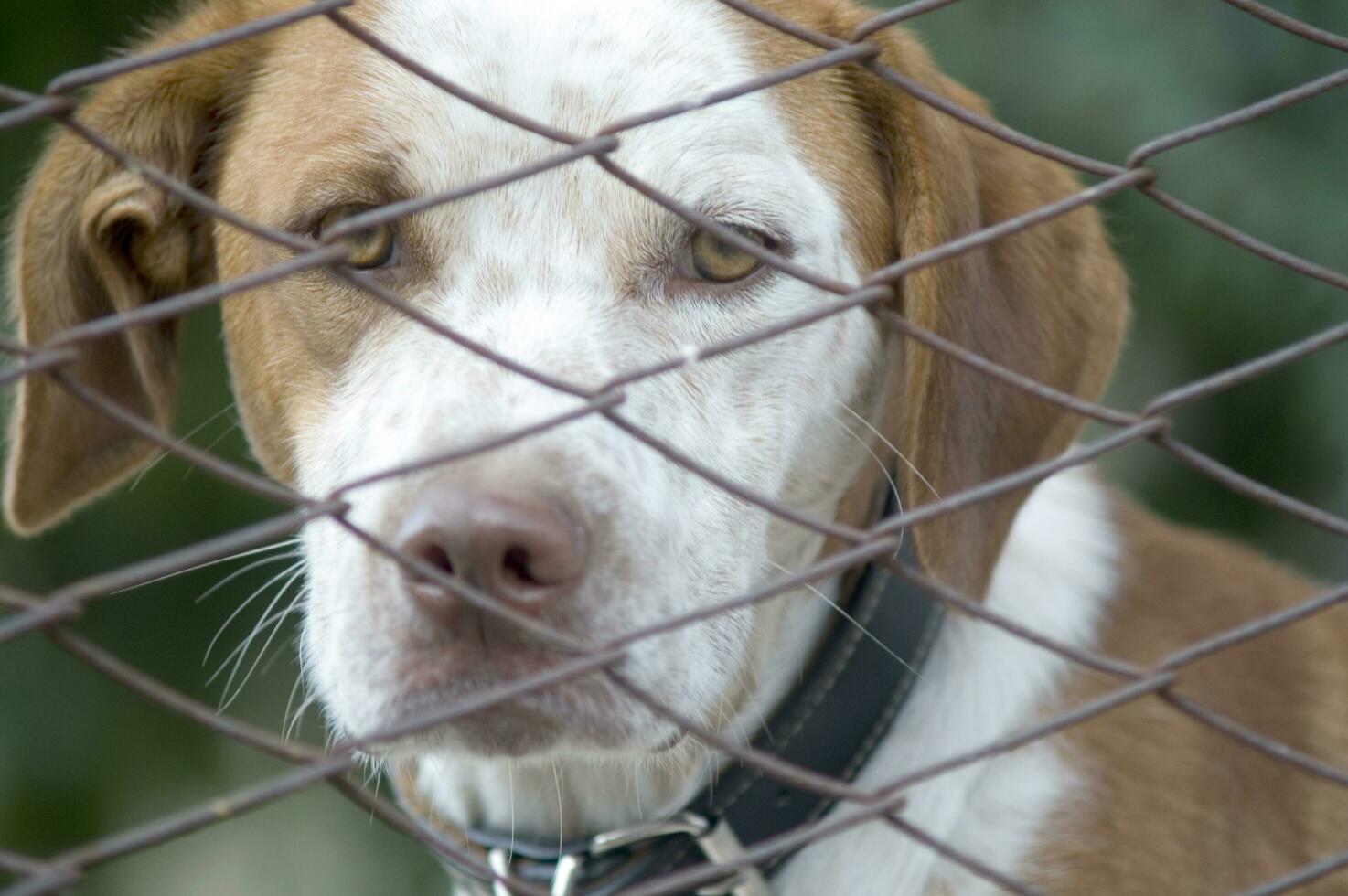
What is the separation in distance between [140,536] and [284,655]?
504 millimetres

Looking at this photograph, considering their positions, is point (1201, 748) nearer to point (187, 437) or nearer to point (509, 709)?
point (509, 709)

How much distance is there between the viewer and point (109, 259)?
210 cm

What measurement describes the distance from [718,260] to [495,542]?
2.16 ft

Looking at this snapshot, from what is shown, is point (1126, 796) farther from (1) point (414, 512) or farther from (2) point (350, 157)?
(2) point (350, 157)

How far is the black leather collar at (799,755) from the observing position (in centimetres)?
192

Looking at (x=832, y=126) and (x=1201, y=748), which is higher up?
(x=832, y=126)

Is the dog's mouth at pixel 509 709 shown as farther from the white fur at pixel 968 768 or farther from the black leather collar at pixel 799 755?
the white fur at pixel 968 768

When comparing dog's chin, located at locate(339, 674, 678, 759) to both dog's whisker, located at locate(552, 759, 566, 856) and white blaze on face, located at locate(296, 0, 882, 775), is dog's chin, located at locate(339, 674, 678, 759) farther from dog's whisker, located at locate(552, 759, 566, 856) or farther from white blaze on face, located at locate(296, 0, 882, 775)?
dog's whisker, located at locate(552, 759, 566, 856)

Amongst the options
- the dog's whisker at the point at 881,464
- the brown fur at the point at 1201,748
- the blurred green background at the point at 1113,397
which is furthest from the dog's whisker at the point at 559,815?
the blurred green background at the point at 1113,397

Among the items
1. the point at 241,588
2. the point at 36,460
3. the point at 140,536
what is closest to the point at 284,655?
the point at 241,588

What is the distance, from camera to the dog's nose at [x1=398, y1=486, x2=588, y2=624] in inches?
53.6

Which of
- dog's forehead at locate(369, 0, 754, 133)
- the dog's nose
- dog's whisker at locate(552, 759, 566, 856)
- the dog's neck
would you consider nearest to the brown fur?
the dog's neck

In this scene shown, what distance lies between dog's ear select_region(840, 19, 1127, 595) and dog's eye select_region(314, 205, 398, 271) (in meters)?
0.68

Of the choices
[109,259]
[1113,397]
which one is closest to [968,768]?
[109,259]
